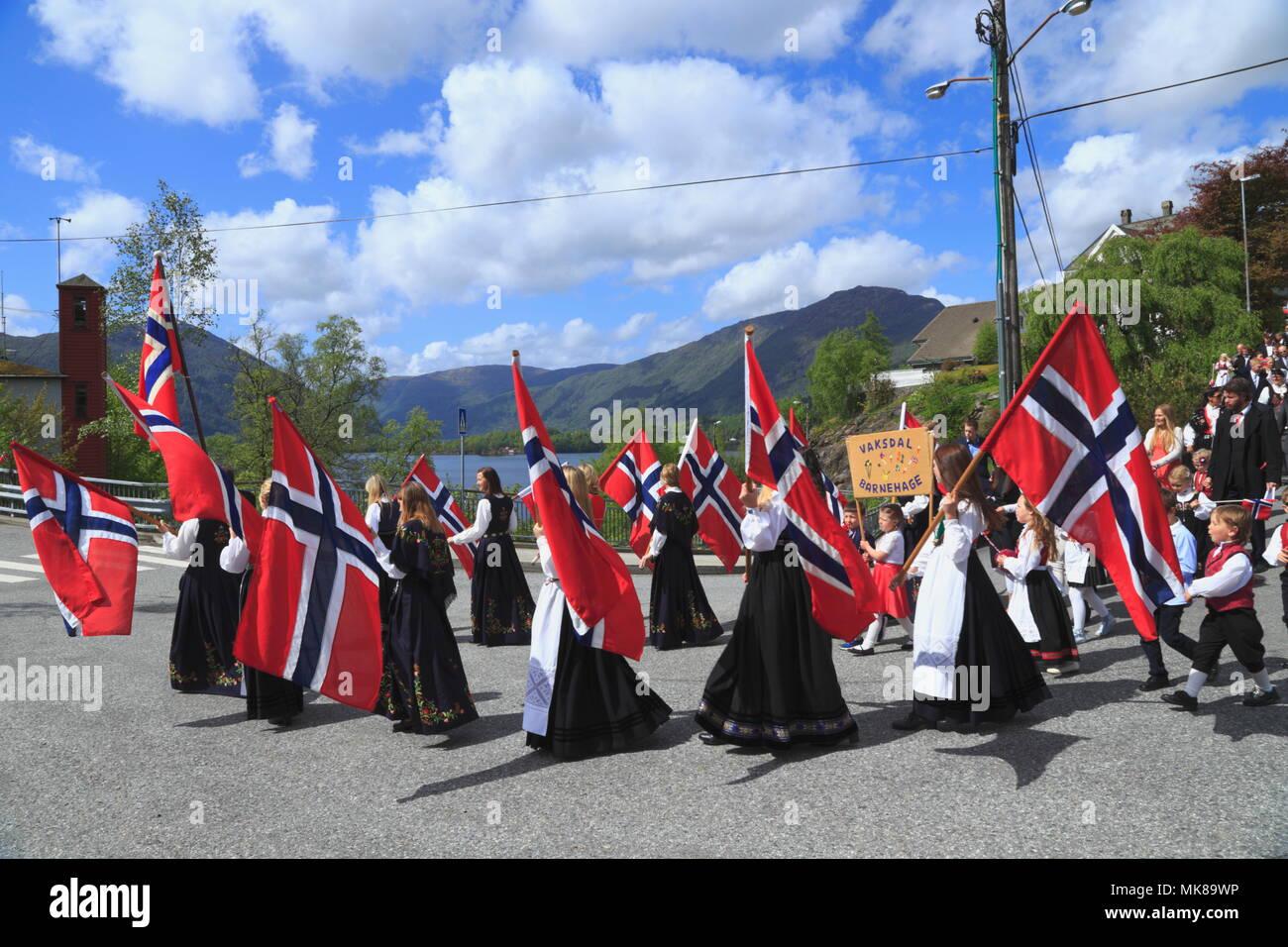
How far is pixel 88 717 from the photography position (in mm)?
7438

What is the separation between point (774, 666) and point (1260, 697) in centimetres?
364

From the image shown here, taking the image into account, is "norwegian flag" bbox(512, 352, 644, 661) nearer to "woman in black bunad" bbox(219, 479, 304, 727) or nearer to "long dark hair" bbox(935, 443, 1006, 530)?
"long dark hair" bbox(935, 443, 1006, 530)

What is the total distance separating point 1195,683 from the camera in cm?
639

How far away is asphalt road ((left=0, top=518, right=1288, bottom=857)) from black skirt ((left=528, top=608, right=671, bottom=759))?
0.14m

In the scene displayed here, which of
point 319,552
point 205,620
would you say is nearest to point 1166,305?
point 205,620

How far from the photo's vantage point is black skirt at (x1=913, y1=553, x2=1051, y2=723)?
20.3ft

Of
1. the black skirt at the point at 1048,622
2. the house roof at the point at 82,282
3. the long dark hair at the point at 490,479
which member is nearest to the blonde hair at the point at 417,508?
the long dark hair at the point at 490,479

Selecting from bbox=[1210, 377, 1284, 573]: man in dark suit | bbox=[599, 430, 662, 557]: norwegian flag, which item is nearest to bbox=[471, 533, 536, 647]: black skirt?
bbox=[599, 430, 662, 557]: norwegian flag

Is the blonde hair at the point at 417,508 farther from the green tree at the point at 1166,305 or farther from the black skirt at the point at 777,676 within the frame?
the green tree at the point at 1166,305

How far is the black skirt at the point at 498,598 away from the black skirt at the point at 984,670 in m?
5.49

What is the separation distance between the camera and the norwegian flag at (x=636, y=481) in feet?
40.0
